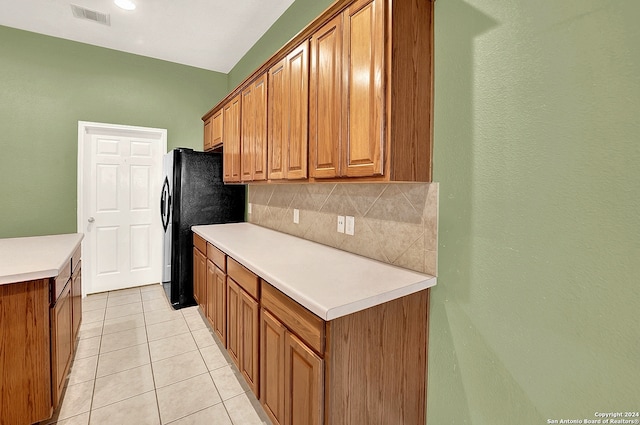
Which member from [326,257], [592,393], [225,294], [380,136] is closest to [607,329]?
[592,393]

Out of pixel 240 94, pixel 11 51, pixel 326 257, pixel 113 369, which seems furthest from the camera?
pixel 11 51

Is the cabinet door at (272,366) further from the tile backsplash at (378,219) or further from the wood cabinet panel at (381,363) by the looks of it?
the tile backsplash at (378,219)

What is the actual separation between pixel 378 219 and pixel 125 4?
10.1 feet

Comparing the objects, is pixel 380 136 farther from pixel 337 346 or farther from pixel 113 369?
pixel 113 369

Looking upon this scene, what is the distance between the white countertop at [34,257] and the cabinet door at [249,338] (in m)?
1.02

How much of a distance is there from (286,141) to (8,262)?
1778 millimetres

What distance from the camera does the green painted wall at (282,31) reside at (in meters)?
2.46

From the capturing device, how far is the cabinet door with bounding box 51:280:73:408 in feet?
5.44

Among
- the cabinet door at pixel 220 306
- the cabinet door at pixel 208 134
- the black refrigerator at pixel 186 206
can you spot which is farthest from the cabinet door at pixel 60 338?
the cabinet door at pixel 208 134

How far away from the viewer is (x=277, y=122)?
223cm

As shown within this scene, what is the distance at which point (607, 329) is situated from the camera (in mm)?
979

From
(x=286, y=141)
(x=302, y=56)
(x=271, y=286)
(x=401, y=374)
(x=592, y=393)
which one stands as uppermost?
(x=302, y=56)

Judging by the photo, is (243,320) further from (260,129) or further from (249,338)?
(260,129)

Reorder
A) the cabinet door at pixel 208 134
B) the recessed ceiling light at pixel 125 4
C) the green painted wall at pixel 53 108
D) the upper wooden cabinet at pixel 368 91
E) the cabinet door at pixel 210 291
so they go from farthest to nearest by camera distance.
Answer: the cabinet door at pixel 208 134 → the green painted wall at pixel 53 108 → the recessed ceiling light at pixel 125 4 → the cabinet door at pixel 210 291 → the upper wooden cabinet at pixel 368 91
